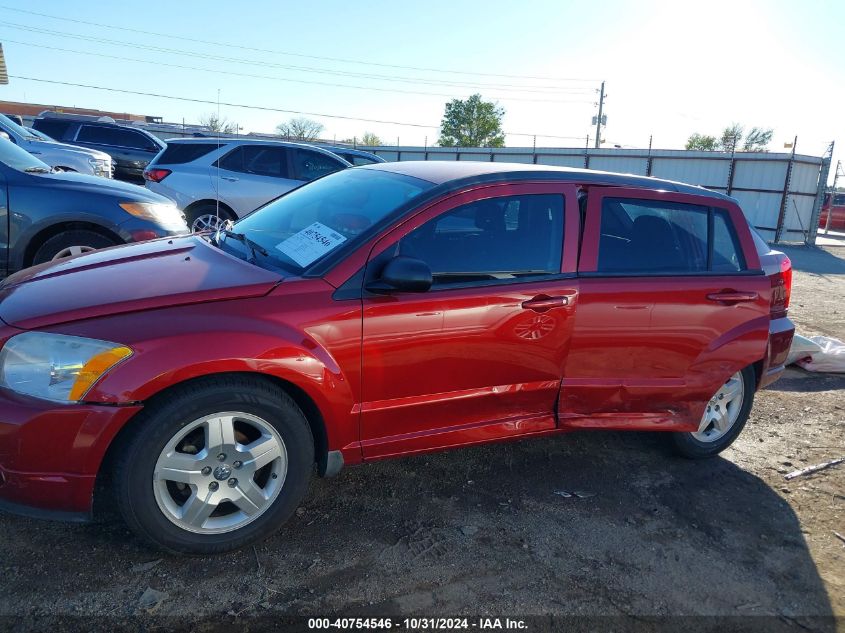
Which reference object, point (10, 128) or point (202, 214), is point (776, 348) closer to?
point (202, 214)

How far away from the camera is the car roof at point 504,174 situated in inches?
133

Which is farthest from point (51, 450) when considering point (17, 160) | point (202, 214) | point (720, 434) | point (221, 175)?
point (221, 175)

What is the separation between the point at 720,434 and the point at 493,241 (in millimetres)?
2075

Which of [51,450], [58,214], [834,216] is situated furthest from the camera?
[834,216]

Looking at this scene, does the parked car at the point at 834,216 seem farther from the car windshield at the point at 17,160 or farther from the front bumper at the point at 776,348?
the car windshield at the point at 17,160

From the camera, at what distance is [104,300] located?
8.87 feet

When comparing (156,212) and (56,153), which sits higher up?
(56,153)

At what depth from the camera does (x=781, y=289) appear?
4.17 m

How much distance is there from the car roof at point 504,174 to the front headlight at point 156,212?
2.52 m

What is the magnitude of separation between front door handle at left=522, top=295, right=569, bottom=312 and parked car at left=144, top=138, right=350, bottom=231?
6.41 metres

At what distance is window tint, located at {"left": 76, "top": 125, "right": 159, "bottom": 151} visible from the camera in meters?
15.4

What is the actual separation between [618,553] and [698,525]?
60cm

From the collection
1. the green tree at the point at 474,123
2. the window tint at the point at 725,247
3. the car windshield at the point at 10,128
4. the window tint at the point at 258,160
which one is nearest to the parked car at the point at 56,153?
the car windshield at the point at 10,128

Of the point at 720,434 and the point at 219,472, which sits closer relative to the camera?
the point at 219,472
